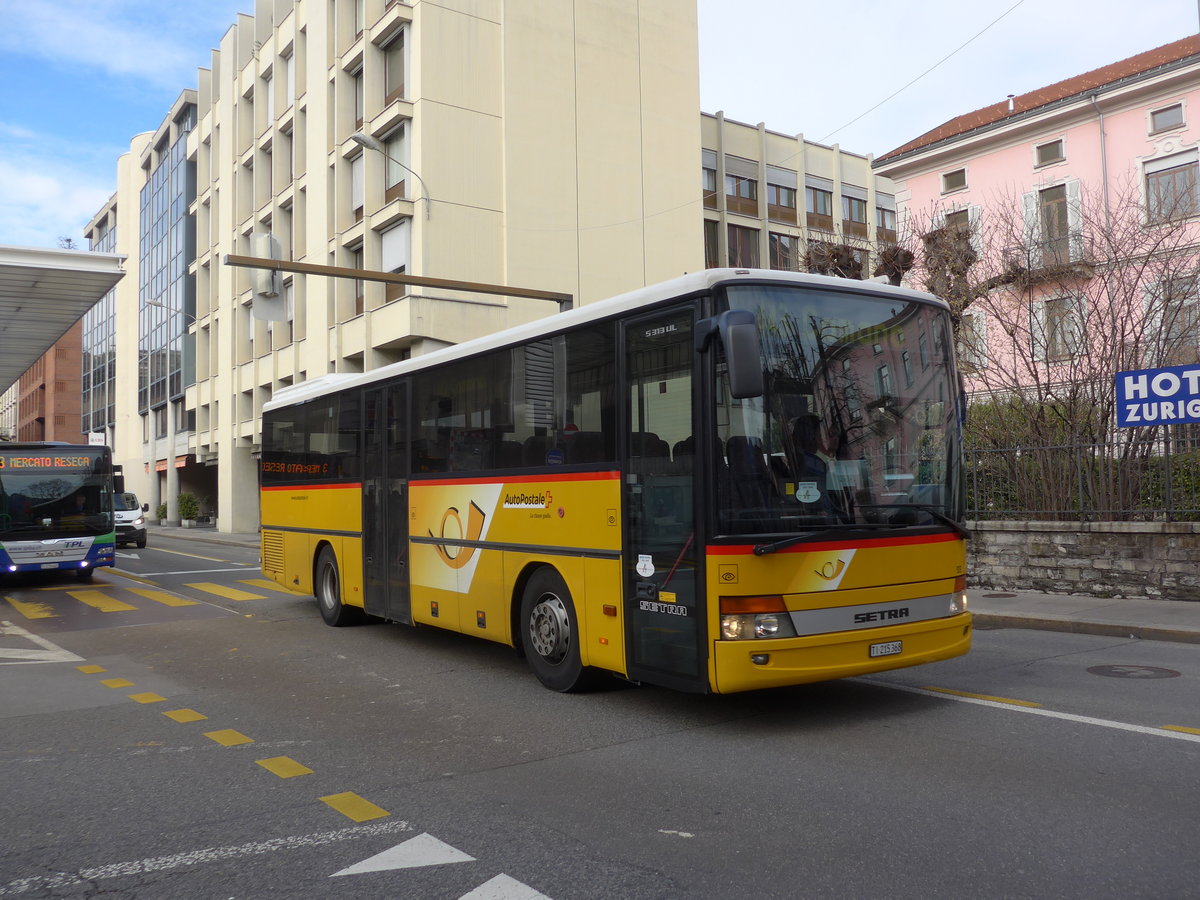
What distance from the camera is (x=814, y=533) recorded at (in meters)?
6.52

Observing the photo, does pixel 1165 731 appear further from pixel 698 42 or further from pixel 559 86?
pixel 698 42

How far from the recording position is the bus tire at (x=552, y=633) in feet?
25.7

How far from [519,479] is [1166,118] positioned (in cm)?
3250

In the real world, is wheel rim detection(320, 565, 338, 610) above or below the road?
above

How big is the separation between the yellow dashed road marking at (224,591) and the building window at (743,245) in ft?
87.1

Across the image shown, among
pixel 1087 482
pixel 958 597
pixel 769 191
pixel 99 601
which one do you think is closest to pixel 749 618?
pixel 958 597

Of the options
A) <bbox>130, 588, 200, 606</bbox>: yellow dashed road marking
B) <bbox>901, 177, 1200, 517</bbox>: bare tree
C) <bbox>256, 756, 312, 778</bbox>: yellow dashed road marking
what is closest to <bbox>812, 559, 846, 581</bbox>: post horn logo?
<bbox>256, 756, 312, 778</bbox>: yellow dashed road marking

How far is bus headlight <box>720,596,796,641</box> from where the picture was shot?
21.0 ft

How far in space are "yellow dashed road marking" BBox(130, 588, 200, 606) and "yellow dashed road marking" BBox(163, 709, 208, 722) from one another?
832 centimetres

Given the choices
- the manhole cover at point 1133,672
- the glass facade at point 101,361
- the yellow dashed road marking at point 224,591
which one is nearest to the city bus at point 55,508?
the yellow dashed road marking at point 224,591

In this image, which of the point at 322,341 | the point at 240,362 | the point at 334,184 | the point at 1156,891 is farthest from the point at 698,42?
the point at 1156,891

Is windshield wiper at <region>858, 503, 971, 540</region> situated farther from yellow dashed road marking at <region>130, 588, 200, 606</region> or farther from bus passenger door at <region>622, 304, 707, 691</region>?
yellow dashed road marking at <region>130, 588, 200, 606</region>

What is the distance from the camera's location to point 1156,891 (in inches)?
153

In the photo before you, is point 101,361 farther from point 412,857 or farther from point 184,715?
point 412,857
